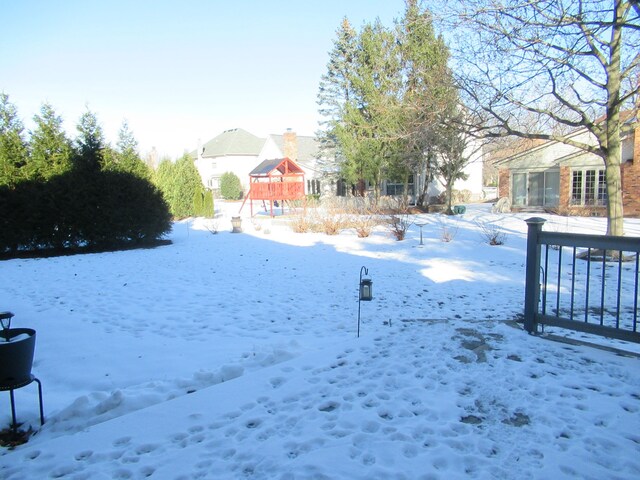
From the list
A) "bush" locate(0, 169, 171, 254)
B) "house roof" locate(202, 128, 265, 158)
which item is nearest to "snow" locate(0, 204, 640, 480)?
"bush" locate(0, 169, 171, 254)

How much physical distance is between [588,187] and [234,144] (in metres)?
36.2

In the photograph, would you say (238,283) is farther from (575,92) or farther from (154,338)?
(575,92)

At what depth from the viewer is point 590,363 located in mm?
4086

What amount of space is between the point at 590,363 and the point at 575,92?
366 inches

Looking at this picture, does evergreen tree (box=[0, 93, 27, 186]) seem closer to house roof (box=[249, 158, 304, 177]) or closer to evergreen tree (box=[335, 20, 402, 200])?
house roof (box=[249, 158, 304, 177])

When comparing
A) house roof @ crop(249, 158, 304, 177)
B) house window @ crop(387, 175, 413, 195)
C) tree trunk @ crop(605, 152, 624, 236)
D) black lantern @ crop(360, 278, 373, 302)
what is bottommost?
black lantern @ crop(360, 278, 373, 302)

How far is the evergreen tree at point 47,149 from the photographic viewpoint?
13211mm

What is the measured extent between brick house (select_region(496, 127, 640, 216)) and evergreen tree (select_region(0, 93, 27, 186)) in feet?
73.1

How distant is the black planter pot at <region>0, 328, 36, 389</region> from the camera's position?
3.09 m

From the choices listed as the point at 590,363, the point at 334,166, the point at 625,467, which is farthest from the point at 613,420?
the point at 334,166

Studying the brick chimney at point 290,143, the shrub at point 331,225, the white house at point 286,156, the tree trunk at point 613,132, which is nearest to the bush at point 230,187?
the white house at point 286,156

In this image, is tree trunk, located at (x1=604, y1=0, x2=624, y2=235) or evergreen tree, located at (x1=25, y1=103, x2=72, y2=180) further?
evergreen tree, located at (x1=25, y1=103, x2=72, y2=180)

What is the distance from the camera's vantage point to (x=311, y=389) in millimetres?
3791

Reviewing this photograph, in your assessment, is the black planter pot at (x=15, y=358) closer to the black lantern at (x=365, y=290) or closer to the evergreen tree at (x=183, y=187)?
the black lantern at (x=365, y=290)
